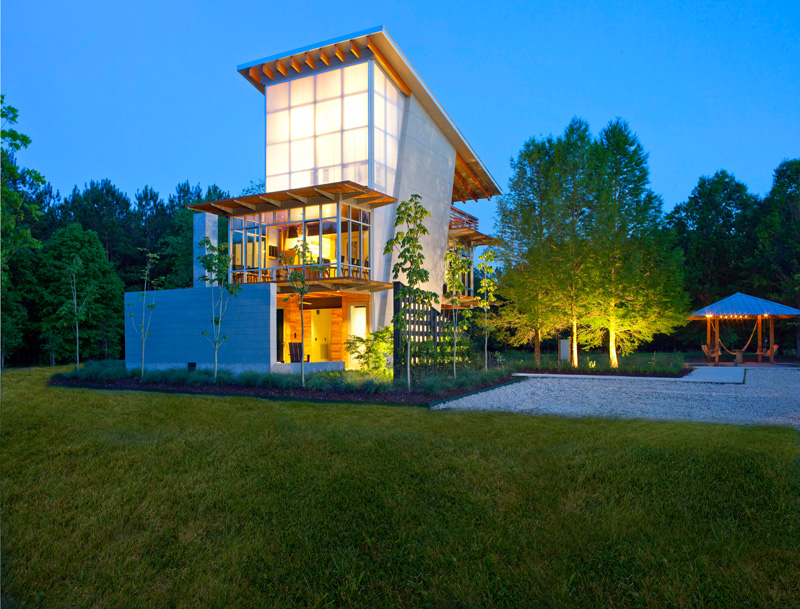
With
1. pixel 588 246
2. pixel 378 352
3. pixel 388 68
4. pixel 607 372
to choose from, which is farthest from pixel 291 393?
pixel 588 246

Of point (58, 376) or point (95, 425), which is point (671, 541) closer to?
point (95, 425)

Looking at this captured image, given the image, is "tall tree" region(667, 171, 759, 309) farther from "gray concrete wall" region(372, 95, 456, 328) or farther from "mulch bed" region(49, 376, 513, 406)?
"mulch bed" region(49, 376, 513, 406)

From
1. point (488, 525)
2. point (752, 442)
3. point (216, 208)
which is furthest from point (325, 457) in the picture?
point (216, 208)

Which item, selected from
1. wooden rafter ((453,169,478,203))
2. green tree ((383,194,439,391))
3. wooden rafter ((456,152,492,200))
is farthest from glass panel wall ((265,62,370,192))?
wooden rafter ((453,169,478,203))

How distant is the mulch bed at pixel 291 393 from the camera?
9.17 m

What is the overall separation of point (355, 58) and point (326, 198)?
5461 millimetres

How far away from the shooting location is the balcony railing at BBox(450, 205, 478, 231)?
23.5 meters

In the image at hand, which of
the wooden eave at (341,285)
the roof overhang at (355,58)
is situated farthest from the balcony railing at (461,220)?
the wooden eave at (341,285)

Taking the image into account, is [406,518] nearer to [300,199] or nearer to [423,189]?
[300,199]

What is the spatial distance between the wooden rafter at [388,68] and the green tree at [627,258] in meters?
8.17

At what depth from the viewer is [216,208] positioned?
58.5 feet

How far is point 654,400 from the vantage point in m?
9.80

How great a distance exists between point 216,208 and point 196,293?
4317 millimetres

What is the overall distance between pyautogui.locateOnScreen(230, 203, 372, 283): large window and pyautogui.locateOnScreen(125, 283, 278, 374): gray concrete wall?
225 cm
